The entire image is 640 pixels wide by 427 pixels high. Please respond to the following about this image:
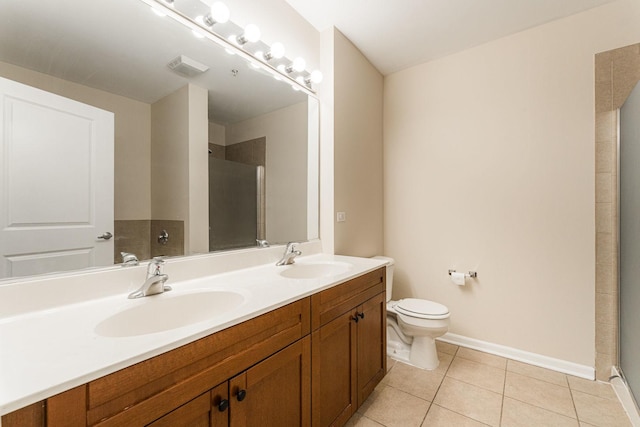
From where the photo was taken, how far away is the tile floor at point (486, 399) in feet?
4.96

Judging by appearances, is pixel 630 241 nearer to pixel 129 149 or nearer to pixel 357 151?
pixel 357 151

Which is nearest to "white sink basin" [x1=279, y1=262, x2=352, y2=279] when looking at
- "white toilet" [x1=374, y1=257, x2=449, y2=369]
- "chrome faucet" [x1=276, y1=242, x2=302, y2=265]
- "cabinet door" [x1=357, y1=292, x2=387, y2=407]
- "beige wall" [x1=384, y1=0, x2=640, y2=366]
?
"chrome faucet" [x1=276, y1=242, x2=302, y2=265]

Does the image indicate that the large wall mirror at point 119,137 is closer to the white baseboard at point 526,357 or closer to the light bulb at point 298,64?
the light bulb at point 298,64

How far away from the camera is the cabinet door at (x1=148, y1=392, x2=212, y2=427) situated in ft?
2.23

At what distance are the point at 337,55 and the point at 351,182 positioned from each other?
962mm

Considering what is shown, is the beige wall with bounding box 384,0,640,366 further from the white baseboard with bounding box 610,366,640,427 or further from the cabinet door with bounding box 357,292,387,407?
the cabinet door with bounding box 357,292,387,407

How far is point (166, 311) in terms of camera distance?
1051mm

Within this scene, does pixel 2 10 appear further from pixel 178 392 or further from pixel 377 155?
pixel 377 155

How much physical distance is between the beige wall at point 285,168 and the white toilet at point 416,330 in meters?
0.75

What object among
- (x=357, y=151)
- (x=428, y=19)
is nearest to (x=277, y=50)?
(x=357, y=151)

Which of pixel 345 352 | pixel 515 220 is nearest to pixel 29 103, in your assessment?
pixel 345 352

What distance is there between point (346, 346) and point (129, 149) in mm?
1302

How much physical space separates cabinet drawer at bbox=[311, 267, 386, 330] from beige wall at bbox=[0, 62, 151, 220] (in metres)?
0.82

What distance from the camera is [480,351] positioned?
88.6 inches
